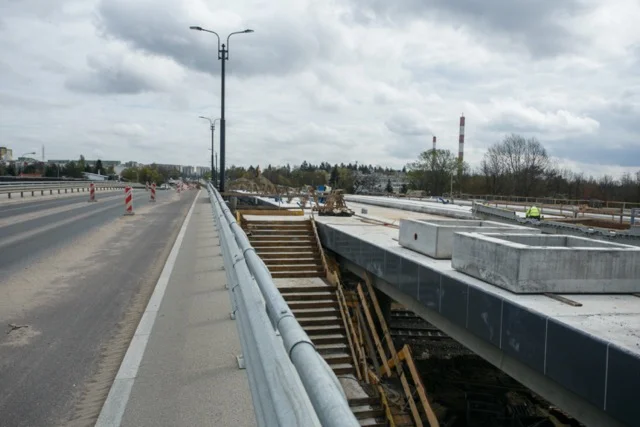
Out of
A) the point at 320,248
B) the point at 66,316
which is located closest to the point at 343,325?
the point at 320,248

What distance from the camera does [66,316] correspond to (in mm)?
6582

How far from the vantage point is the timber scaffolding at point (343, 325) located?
39.8ft

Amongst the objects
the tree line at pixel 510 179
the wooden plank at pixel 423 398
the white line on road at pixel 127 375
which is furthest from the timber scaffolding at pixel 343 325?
the tree line at pixel 510 179

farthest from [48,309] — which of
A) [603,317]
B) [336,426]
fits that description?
[603,317]

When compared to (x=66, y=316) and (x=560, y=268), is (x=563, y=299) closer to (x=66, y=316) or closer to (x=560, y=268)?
(x=560, y=268)

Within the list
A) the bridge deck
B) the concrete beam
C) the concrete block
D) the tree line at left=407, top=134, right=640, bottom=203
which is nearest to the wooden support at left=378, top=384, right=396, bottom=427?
the concrete beam

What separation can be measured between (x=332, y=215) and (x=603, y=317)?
58.6 feet

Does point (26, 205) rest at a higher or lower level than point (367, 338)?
higher

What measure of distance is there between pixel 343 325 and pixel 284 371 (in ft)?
43.3

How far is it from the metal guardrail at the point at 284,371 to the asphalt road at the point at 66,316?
4.94 feet

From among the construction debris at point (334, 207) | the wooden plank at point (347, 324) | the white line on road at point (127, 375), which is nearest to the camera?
the white line on road at point (127, 375)

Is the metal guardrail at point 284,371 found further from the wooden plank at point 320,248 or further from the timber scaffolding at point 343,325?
the wooden plank at point 320,248

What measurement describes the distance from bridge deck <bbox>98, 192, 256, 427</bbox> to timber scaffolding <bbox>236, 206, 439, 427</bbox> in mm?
6618

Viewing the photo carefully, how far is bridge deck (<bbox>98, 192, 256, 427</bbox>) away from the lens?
3.57 meters
